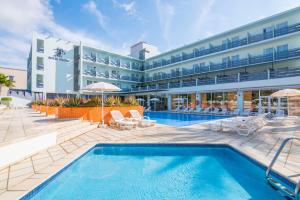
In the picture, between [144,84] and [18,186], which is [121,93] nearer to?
[144,84]

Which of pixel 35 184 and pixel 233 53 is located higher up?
pixel 233 53

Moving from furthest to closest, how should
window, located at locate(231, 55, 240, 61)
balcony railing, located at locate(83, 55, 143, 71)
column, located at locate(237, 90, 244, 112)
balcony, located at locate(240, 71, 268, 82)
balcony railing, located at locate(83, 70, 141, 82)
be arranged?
balcony railing, located at locate(83, 55, 143, 71) → balcony railing, located at locate(83, 70, 141, 82) → window, located at locate(231, 55, 240, 61) → column, located at locate(237, 90, 244, 112) → balcony, located at locate(240, 71, 268, 82)

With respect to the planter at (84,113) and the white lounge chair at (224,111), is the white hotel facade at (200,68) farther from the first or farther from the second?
the planter at (84,113)

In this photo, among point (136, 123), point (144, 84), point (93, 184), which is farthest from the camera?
point (144, 84)

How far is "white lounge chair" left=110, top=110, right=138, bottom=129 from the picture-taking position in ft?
29.2

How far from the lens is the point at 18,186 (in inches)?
118

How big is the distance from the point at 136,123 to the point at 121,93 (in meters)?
22.9

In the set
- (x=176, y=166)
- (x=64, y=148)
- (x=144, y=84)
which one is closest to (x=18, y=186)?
(x=64, y=148)

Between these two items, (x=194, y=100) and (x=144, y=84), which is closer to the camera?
(x=194, y=100)

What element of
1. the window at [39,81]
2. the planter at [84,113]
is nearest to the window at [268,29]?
the planter at [84,113]

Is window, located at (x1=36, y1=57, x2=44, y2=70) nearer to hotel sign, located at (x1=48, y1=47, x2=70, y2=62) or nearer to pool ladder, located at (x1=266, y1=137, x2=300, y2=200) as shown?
hotel sign, located at (x1=48, y1=47, x2=70, y2=62)

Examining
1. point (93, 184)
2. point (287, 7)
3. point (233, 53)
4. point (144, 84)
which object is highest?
point (287, 7)

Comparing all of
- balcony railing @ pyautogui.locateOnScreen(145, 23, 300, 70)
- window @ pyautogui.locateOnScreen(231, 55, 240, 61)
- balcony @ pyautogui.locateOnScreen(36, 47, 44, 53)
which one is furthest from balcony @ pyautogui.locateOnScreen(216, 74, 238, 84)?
balcony @ pyautogui.locateOnScreen(36, 47, 44, 53)

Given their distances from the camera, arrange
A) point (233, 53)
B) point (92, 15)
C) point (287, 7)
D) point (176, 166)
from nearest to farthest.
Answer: point (176, 166), point (92, 15), point (287, 7), point (233, 53)
